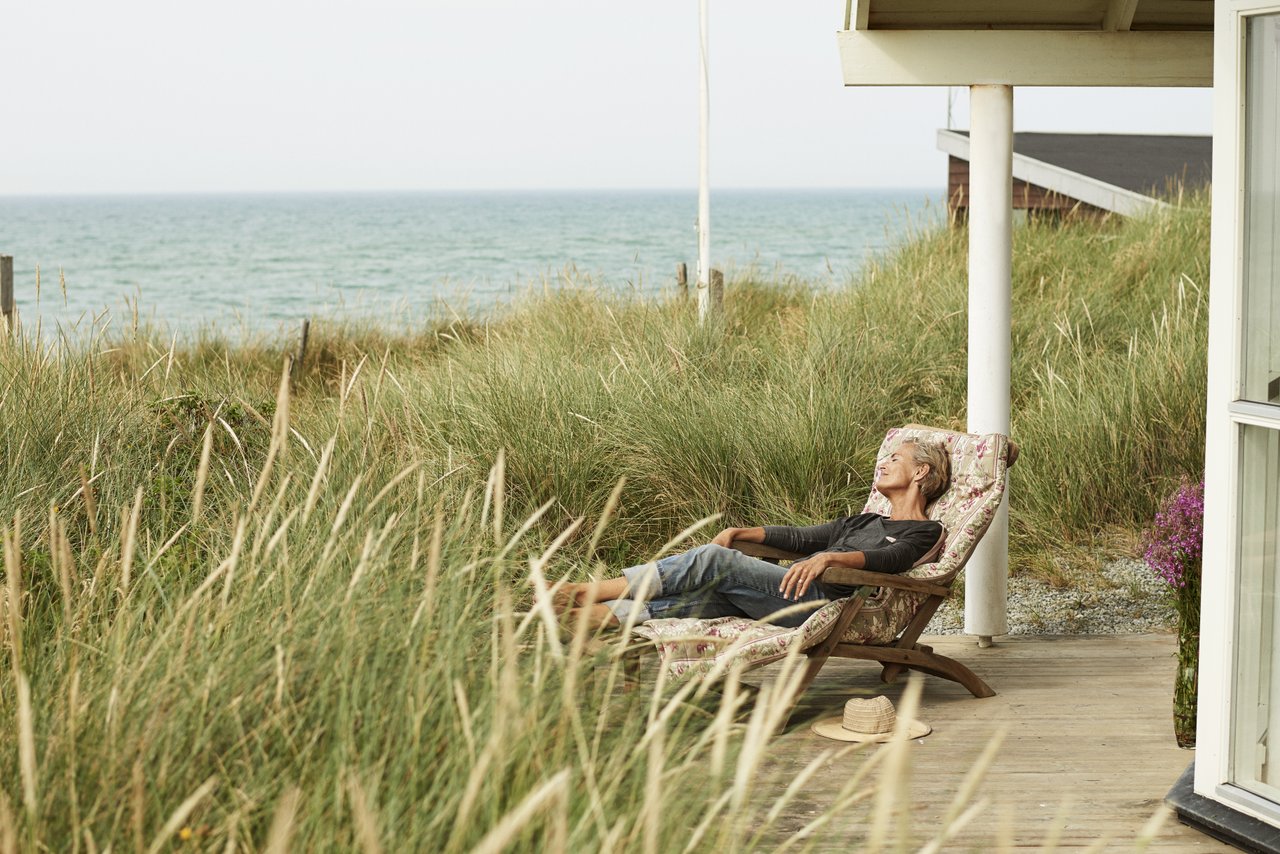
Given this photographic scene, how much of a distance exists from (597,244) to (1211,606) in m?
54.9

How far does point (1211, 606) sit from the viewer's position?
346 cm

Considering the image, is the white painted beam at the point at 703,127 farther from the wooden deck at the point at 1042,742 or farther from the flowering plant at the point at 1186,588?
the flowering plant at the point at 1186,588

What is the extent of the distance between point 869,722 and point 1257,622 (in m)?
1.26

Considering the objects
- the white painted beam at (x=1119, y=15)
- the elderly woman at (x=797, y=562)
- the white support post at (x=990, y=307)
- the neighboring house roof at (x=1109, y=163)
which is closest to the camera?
the elderly woman at (x=797, y=562)

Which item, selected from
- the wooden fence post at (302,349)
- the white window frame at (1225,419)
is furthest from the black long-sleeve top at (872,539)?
the wooden fence post at (302,349)

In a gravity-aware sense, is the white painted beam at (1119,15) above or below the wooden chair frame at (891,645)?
above

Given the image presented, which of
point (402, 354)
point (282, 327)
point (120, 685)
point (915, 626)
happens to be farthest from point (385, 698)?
point (282, 327)

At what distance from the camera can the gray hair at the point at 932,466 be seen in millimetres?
4977

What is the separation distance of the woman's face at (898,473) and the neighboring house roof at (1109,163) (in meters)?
7.09

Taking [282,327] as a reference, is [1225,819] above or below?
below

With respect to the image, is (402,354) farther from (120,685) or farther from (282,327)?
(120,685)

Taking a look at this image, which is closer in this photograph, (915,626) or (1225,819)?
(1225,819)

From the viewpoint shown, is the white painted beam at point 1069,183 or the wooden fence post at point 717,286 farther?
the white painted beam at point 1069,183

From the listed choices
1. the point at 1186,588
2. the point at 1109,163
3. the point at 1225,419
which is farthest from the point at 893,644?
the point at 1109,163
